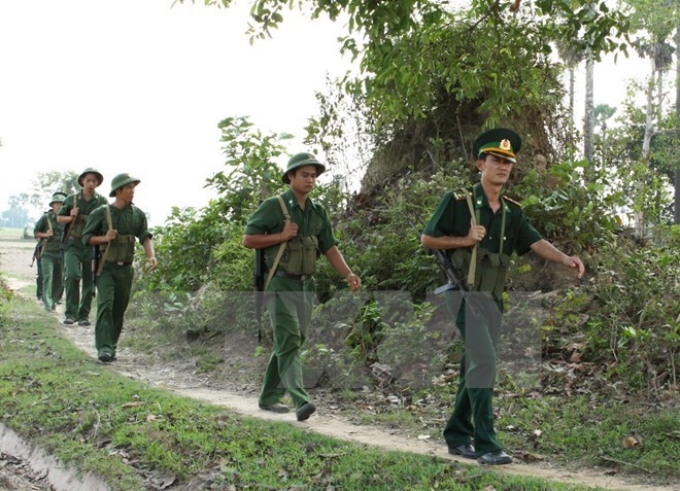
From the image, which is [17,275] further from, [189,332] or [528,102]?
[528,102]

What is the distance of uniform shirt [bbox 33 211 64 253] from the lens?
15625mm

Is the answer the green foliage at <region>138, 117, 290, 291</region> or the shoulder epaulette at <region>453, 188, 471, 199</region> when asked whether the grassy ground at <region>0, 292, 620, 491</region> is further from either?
the green foliage at <region>138, 117, 290, 291</region>

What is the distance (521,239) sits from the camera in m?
5.80

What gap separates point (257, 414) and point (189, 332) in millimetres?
4407

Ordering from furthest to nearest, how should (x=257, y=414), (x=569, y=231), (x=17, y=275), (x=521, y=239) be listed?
(x=17, y=275) → (x=569, y=231) → (x=257, y=414) → (x=521, y=239)

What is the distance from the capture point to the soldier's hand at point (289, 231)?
683cm

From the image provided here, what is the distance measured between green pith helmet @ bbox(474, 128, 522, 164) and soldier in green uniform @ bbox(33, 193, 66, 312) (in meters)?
11.7

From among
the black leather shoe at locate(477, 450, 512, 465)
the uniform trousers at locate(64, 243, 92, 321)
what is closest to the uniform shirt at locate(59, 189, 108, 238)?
the uniform trousers at locate(64, 243, 92, 321)

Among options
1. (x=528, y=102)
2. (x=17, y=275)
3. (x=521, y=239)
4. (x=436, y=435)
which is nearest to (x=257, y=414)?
(x=436, y=435)

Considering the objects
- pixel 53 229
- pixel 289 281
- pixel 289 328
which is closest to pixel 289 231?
pixel 289 281

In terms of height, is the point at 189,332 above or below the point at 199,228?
below

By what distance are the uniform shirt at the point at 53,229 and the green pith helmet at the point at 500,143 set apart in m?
11.8

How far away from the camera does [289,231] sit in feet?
22.4

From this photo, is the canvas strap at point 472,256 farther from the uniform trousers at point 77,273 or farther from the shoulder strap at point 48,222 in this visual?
the shoulder strap at point 48,222
